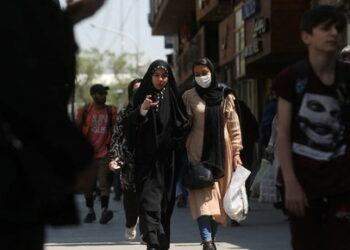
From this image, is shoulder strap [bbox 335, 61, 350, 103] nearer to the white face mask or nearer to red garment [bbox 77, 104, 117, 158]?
the white face mask

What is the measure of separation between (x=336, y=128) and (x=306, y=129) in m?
0.14

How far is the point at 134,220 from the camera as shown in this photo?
11828mm

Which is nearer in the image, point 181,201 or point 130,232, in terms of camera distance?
point 130,232

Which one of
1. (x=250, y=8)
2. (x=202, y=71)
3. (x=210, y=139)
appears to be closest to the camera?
(x=210, y=139)

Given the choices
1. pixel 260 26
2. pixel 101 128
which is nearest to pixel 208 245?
pixel 101 128

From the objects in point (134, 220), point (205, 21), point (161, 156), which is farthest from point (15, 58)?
point (205, 21)

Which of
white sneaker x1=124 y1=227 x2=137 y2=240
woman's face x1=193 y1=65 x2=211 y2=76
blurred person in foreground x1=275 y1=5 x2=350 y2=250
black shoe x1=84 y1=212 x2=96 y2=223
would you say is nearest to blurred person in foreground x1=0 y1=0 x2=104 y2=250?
blurred person in foreground x1=275 y1=5 x2=350 y2=250

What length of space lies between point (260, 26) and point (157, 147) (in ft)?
41.5

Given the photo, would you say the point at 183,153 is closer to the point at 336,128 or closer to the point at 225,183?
the point at 225,183

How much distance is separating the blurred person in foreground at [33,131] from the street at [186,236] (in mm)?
6734

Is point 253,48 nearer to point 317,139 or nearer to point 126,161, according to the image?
point 126,161

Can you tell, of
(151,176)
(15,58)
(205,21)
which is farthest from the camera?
(205,21)

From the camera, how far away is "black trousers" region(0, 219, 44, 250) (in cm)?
324

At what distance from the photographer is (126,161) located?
10.5 m
